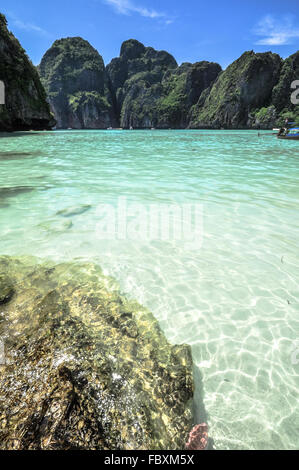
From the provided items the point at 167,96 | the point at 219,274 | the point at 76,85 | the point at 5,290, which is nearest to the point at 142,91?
the point at 167,96

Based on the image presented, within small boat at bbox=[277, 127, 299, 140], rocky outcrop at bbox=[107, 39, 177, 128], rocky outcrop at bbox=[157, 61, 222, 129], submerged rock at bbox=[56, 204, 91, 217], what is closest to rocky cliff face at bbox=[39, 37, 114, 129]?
rocky outcrop at bbox=[107, 39, 177, 128]

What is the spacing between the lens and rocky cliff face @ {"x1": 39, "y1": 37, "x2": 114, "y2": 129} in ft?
524

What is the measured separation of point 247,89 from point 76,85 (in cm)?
12194

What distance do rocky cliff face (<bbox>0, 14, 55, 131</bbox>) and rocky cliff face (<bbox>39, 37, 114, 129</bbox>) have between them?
403 feet

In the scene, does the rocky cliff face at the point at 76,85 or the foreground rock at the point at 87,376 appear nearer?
the foreground rock at the point at 87,376

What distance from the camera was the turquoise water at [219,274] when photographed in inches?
76.4

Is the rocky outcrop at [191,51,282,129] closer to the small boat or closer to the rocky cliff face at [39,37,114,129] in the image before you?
the rocky cliff face at [39,37,114,129]

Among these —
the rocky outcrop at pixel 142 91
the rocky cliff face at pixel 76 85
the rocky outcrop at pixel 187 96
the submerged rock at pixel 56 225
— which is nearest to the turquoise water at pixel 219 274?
the submerged rock at pixel 56 225

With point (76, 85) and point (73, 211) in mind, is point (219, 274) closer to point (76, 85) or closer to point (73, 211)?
point (73, 211)

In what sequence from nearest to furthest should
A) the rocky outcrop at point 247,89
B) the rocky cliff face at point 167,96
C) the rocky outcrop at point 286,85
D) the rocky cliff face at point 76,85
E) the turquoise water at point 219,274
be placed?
the turquoise water at point 219,274 < the rocky outcrop at point 286,85 < the rocky outcrop at point 247,89 < the rocky cliff face at point 167,96 < the rocky cliff face at point 76,85

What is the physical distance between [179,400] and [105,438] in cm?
63

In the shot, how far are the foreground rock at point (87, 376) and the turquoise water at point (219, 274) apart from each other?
0.33 m

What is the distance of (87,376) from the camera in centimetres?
170

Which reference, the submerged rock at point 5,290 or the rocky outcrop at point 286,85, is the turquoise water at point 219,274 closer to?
the submerged rock at point 5,290
